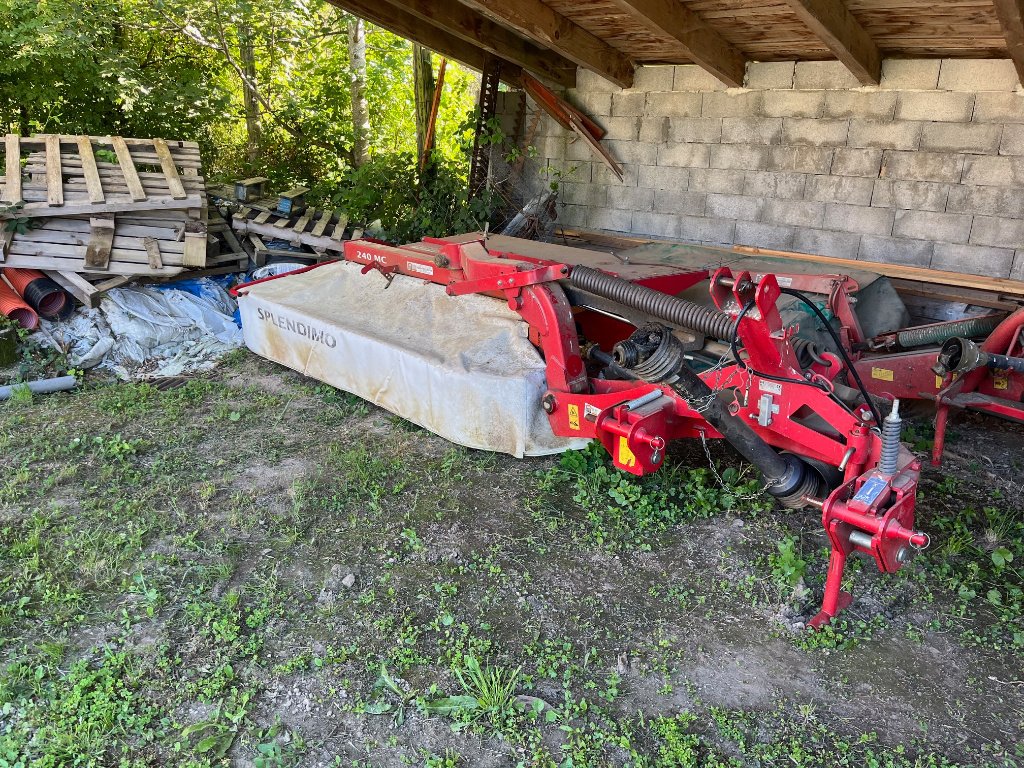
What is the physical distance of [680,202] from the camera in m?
6.80

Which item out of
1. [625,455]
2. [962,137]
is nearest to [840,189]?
[962,137]

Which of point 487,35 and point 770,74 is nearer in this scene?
point 770,74

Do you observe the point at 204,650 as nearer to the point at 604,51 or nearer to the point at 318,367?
the point at 318,367

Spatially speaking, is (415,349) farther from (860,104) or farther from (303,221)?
(860,104)

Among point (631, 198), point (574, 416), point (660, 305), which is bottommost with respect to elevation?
point (574, 416)

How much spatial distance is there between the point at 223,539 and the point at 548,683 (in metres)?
1.90

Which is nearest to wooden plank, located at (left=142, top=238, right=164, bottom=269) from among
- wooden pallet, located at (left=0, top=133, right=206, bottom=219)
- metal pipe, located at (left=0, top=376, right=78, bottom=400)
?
wooden pallet, located at (left=0, top=133, right=206, bottom=219)

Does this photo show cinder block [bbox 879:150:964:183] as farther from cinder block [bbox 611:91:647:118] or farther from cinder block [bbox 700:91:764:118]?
cinder block [bbox 611:91:647:118]

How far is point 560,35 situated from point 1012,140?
3.47 meters

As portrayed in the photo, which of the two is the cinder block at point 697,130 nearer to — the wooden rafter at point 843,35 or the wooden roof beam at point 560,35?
the wooden roof beam at point 560,35

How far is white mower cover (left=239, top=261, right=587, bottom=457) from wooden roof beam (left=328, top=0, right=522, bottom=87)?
8.48 ft

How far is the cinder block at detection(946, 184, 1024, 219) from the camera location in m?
5.13

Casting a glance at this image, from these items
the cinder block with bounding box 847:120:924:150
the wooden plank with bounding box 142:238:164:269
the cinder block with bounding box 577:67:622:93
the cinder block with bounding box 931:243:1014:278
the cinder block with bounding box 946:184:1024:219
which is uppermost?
the cinder block with bounding box 577:67:622:93

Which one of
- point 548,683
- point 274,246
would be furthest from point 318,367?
point 548,683
